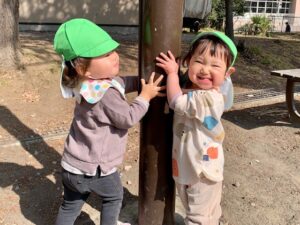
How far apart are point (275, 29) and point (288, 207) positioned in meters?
23.8

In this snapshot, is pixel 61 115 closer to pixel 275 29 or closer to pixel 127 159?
pixel 127 159

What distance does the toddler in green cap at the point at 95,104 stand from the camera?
227cm

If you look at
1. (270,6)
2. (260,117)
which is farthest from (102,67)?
(270,6)

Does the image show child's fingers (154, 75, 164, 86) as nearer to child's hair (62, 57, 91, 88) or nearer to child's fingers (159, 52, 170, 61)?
child's fingers (159, 52, 170, 61)

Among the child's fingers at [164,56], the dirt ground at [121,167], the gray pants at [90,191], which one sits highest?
the child's fingers at [164,56]

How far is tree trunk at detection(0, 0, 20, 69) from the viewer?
6207mm

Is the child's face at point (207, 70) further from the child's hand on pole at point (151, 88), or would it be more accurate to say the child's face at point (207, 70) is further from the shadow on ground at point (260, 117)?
the shadow on ground at point (260, 117)

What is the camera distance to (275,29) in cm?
2553

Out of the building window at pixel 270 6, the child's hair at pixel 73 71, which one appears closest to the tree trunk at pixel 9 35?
the child's hair at pixel 73 71

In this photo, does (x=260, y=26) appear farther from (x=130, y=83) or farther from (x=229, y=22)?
(x=130, y=83)

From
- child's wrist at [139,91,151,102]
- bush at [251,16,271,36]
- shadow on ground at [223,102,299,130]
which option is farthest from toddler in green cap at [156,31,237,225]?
bush at [251,16,271,36]

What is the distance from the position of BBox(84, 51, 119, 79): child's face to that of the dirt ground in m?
1.18

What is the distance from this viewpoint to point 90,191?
2514 millimetres

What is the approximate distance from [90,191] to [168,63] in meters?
0.86
